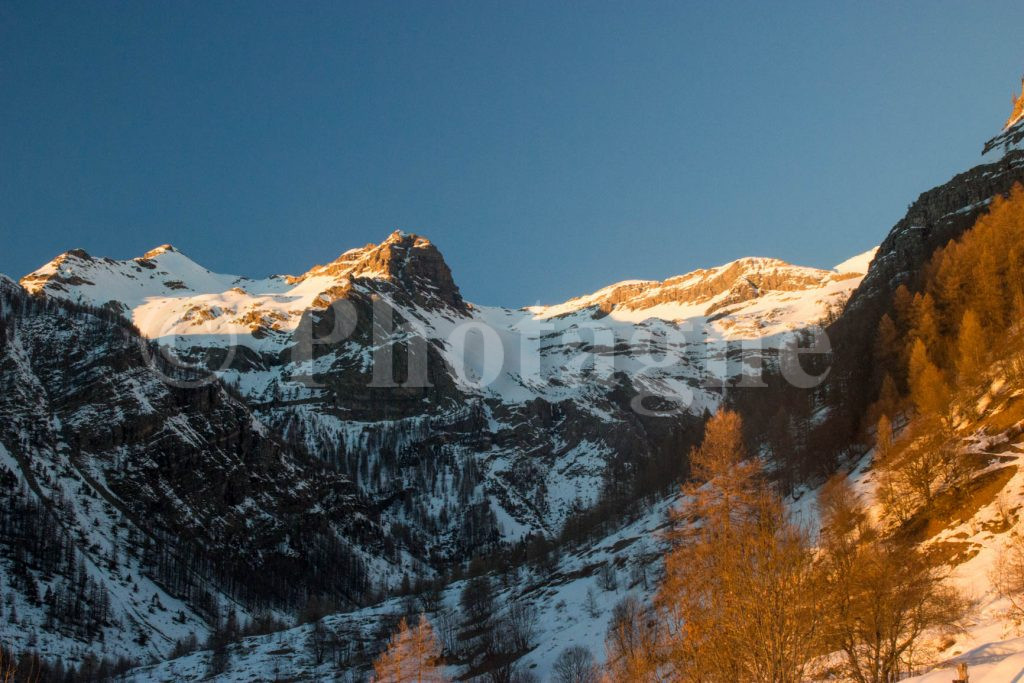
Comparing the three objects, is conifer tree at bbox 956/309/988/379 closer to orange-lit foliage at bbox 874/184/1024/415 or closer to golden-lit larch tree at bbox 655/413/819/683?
orange-lit foliage at bbox 874/184/1024/415

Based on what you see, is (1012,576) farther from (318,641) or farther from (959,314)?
(318,641)

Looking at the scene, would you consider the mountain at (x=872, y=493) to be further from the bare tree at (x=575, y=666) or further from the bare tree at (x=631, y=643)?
the bare tree at (x=631, y=643)

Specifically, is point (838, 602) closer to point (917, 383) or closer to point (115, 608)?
point (917, 383)

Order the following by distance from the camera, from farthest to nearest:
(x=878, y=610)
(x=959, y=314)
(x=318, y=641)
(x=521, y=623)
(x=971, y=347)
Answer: (x=318, y=641) → (x=521, y=623) → (x=959, y=314) → (x=971, y=347) → (x=878, y=610)

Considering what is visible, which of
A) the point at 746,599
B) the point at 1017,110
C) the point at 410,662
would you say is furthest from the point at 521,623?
the point at 1017,110

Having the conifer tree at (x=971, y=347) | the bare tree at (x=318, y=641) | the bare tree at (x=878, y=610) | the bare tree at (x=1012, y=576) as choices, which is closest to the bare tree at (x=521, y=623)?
the bare tree at (x=318, y=641)

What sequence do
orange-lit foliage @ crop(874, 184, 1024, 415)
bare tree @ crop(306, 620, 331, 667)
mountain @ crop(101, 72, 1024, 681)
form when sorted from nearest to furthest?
mountain @ crop(101, 72, 1024, 681)
orange-lit foliage @ crop(874, 184, 1024, 415)
bare tree @ crop(306, 620, 331, 667)

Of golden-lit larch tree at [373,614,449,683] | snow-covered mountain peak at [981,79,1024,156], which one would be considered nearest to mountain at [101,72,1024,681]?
snow-covered mountain peak at [981,79,1024,156]

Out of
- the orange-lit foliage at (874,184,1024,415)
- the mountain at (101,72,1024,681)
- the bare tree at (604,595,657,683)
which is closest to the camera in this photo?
the bare tree at (604,595,657,683)

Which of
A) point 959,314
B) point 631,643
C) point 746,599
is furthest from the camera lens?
point 959,314

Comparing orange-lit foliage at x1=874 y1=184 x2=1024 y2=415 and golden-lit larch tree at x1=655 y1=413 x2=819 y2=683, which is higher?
orange-lit foliage at x1=874 y1=184 x2=1024 y2=415

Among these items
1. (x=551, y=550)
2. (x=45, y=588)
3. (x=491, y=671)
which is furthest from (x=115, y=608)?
(x=491, y=671)

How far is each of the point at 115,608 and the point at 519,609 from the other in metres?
87.2

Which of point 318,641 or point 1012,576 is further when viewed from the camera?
point 318,641
